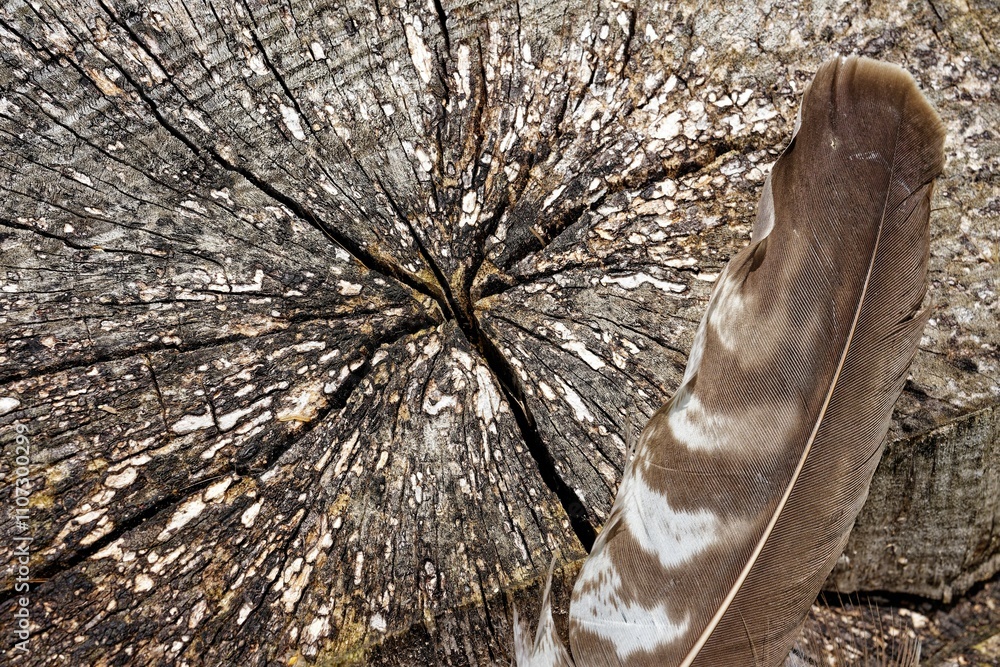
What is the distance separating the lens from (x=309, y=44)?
950 mm

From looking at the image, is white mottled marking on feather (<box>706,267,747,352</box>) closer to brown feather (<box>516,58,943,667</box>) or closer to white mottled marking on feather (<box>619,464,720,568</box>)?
brown feather (<box>516,58,943,667</box>)

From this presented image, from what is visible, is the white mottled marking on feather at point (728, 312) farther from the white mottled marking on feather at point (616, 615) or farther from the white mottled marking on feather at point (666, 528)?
the white mottled marking on feather at point (616, 615)

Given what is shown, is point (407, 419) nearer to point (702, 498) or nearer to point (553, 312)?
point (553, 312)

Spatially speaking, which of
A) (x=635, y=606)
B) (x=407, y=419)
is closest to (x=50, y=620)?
(x=407, y=419)

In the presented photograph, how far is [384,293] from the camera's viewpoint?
962mm

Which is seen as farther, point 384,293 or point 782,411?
point 384,293

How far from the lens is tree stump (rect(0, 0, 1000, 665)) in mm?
874

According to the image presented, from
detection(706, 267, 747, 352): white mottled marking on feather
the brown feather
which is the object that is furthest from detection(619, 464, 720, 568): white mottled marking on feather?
detection(706, 267, 747, 352): white mottled marking on feather

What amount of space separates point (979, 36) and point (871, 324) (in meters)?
0.48

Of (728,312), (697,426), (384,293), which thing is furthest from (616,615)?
(384,293)

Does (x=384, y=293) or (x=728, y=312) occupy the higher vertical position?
(x=384, y=293)

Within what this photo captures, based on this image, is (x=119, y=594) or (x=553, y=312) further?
(x=553, y=312)

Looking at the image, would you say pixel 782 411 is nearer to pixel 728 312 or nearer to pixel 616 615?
pixel 728 312

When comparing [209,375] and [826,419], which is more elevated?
[209,375]
